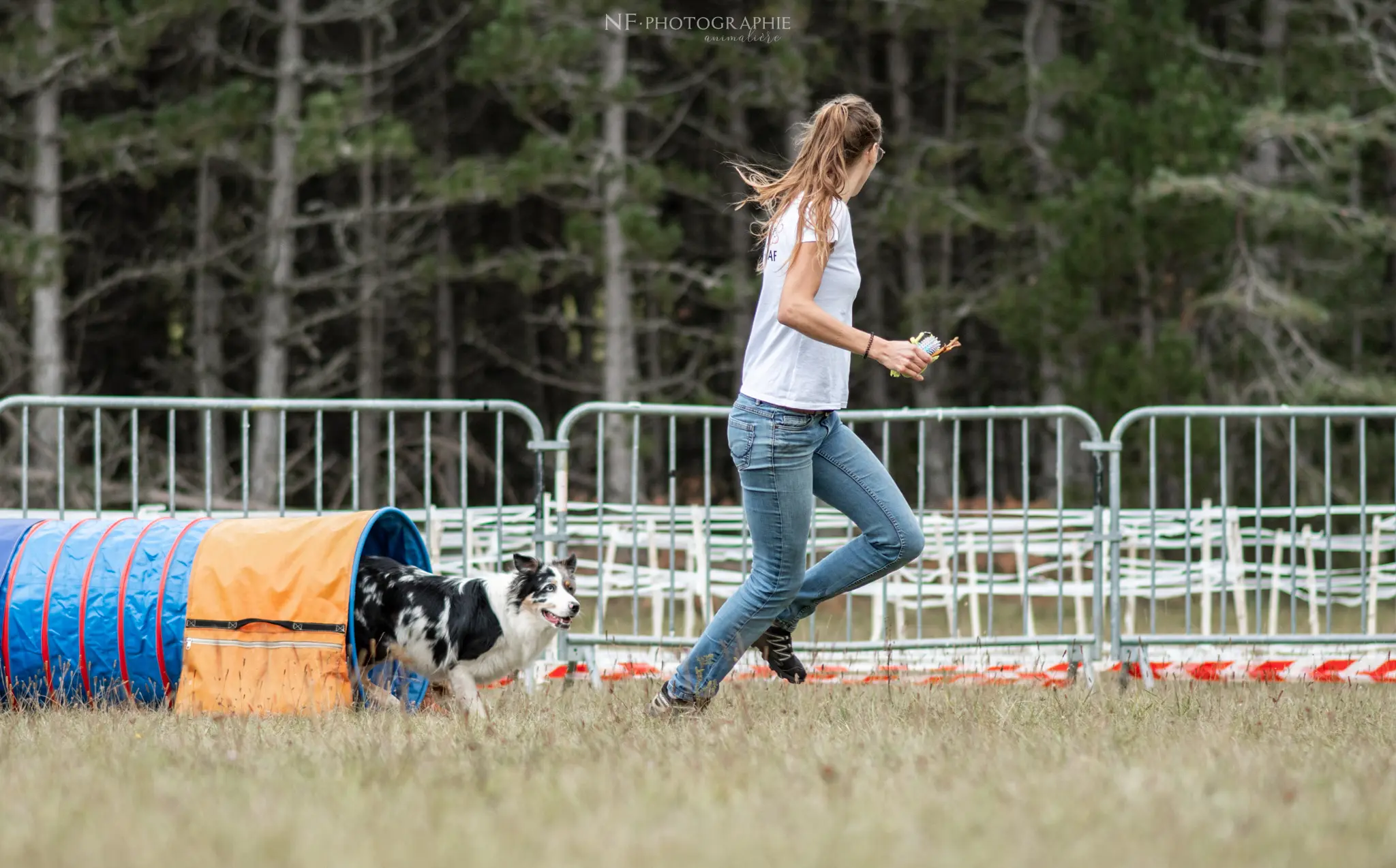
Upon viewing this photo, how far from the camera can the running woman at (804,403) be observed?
15.4 ft

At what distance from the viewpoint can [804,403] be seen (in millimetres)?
4797

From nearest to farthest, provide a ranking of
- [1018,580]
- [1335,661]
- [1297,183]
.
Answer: [1335,661]
[1018,580]
[1297,183]

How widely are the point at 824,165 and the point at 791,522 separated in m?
1.10

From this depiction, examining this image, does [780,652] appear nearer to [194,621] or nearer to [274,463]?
[194,621]

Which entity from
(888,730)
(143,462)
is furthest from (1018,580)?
(143,462)

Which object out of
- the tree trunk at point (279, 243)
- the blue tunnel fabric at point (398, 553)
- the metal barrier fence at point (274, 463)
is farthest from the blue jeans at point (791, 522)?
the tree trunk at point (279, 243)

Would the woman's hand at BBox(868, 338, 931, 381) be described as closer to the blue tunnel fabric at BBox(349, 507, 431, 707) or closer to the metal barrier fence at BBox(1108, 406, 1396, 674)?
the blue tunnel fabric at BBox(349, 507, 431, 707)

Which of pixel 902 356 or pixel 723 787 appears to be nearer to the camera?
pixel 723 787

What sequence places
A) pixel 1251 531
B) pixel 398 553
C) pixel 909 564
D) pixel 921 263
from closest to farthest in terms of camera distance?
pixel 398 553 < pixel 1251 531 < pixel 909 564 < pixel 921 263

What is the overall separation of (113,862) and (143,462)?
18.4 m

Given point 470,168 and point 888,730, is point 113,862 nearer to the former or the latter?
point 888,730

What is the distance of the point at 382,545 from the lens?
7.11m

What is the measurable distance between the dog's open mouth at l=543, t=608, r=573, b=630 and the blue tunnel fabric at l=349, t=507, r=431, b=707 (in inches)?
25.4

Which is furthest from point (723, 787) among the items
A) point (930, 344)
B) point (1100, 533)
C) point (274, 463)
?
point (274, 463)
